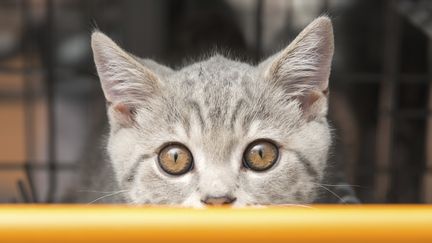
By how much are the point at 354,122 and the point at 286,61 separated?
89 cm

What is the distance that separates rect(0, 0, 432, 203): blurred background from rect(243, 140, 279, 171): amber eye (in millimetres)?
223

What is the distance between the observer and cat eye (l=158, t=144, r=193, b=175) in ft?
3.34

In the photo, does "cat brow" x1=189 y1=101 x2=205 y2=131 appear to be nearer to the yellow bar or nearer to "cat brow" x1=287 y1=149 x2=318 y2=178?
"cat brow" x1=287 y1=149 x2=318 y2=178

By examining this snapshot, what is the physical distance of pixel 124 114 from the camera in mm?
1165

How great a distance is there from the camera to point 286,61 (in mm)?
1083

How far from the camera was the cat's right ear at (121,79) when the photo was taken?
1.05m

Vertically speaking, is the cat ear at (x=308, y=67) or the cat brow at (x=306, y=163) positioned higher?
the cat ear at (x=308, y=67)

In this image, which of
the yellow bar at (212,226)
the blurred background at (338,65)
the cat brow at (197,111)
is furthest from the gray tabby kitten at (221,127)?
the yellow bar at (212,226)

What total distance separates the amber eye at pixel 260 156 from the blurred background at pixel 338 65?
223 millimetres

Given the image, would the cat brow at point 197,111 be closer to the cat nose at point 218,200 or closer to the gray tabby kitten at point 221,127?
the gray tabby kitten at point 221,127

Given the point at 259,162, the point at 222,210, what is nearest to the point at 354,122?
the point at 259,162

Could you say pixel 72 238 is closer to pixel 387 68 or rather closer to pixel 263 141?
pixel 263 141

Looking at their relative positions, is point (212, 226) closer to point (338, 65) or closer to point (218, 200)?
point (218, 200)

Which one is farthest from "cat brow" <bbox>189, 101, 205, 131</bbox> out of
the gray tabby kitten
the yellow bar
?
the yellow bar
